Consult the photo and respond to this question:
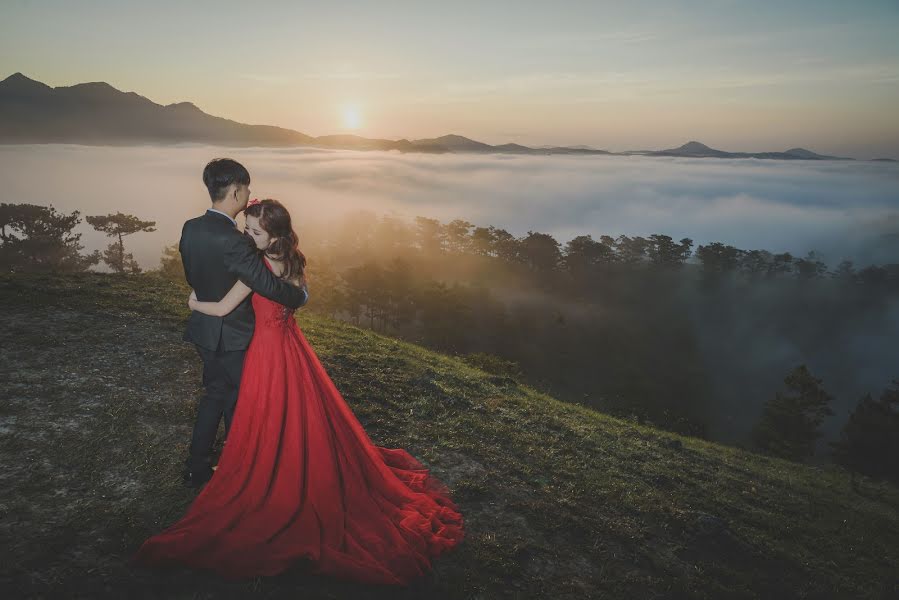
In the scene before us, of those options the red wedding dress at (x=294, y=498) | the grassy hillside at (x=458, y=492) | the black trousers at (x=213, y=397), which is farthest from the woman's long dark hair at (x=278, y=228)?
the grassy hillside at (x=458, y=492)

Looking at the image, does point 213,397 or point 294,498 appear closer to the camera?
point 294,498

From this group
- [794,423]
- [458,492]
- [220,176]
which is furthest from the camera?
[794,423]

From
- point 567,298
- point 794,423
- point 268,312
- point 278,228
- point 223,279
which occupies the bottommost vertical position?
point 567,298

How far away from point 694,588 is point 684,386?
7654cm

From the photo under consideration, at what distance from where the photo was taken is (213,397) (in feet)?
17.2

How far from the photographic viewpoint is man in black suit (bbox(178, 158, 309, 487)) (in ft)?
14.6

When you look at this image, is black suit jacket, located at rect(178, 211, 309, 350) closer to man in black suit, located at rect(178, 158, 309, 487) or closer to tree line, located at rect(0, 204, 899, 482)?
man in black suit, located at rect(178, 158, 309, 487)

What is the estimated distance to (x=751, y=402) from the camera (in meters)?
74.6

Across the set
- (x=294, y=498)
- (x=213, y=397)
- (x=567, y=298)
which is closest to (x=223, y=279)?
(x=213, y=397)

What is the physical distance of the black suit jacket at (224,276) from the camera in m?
Result: 4.44

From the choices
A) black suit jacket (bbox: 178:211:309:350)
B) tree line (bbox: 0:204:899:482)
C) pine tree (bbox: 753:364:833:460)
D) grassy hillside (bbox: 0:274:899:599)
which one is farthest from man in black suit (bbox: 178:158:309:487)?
pine tree (bbox: 753:364:833:460)

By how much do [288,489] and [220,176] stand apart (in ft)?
11.2

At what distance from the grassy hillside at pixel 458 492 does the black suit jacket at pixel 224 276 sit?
2247 mm

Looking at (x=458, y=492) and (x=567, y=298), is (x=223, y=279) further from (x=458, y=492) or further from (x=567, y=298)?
(x=567, y=298)
